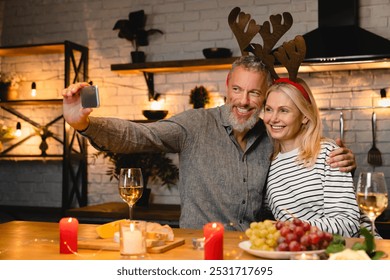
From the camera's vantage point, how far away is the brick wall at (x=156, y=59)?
3.87 m

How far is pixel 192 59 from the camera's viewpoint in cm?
421

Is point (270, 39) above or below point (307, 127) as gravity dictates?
above

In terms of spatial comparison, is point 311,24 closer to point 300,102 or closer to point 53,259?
point 300,102

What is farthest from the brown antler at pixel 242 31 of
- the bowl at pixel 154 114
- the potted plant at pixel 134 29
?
the potted plant at pixel 134 29

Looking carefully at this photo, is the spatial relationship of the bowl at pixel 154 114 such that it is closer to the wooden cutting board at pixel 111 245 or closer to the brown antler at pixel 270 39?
the brown antler at pixel 270 39

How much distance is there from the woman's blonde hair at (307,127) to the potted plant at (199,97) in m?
1.71

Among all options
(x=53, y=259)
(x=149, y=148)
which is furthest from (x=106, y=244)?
(x=149, y=148)

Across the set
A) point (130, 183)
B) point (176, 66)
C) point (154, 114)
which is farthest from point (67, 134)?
point (130, 183)

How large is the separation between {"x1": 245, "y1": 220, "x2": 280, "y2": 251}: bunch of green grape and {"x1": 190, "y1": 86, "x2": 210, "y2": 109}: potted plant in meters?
2.59

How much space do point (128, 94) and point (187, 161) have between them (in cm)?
202

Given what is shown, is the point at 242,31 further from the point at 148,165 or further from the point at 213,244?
the point at 148,165

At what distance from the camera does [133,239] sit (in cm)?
153

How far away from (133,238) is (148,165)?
2.59 m

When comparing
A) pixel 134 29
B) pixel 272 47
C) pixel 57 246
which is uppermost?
pixel 134 29
